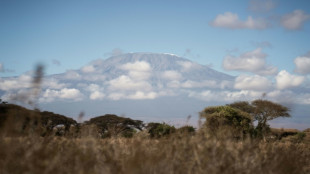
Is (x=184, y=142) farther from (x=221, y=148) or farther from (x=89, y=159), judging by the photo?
(x=89, y=159)

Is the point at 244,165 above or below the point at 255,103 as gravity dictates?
below

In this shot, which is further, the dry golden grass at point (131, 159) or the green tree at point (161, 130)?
the green tree at point (161, 130)

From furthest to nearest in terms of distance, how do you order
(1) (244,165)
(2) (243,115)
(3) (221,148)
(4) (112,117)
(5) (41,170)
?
(4) (112,117)
(2) (243,115)
(3) (221,148)
(1) (244,165)
(5) (41,170)

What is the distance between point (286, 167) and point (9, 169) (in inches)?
208

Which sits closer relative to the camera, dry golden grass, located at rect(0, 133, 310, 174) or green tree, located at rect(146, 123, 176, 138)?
dry golden grass, located at rect(0, 133, 310, 174)

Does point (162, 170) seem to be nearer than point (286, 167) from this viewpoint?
Yes

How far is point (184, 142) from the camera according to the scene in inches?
231

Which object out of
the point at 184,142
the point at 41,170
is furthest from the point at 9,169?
the point at 184,142

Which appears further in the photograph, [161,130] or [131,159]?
[161,130]

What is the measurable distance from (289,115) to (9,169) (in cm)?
→ 4366

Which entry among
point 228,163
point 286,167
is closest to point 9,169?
point 228,163

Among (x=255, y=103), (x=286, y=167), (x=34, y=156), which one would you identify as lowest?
(x=286, y=167)

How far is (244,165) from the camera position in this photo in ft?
17.9

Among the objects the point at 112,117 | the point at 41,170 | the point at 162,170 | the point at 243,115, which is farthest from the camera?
the point at 112,117
